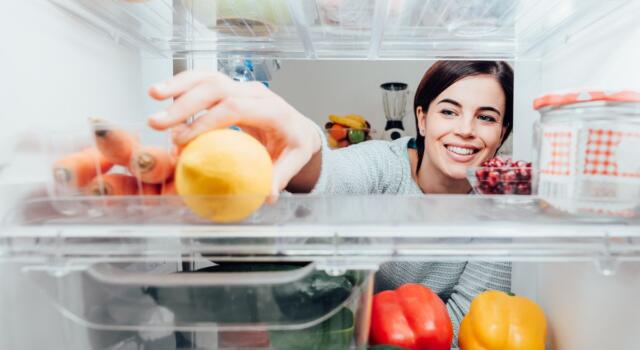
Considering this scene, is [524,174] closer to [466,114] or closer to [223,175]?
[223,175]

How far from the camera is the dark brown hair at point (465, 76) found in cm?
110

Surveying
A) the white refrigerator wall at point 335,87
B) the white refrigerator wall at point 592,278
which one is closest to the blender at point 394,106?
the white refrigerator wall at point 335,87

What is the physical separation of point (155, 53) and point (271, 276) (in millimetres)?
585

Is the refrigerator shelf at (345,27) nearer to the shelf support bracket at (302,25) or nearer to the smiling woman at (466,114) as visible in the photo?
the shelf support bracket at (302,25)

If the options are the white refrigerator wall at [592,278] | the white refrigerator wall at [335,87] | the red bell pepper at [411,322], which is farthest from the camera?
the white refrigerator wall at [335,87]

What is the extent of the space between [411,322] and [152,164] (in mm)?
449

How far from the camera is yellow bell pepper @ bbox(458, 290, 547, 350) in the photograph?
644mm

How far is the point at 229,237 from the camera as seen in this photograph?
46 cm

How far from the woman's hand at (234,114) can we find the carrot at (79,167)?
81mm

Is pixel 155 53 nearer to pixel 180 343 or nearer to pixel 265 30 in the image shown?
pixel 265 30

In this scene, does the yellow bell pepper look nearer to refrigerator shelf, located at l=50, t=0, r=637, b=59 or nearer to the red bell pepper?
the red bell pepper

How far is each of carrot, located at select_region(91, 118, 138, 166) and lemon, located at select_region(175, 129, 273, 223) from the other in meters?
0.07

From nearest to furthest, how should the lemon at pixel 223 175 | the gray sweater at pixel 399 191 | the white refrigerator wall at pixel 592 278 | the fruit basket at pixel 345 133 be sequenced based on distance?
1. the lemon at pixel 223 175
2. the white refrigerator wall at pixel 592 278
3. the gray sweater at pixel 399 191
4. the fruit basket at pixel 345 133

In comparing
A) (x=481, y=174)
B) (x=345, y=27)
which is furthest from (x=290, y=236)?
(x=345, y=27)
